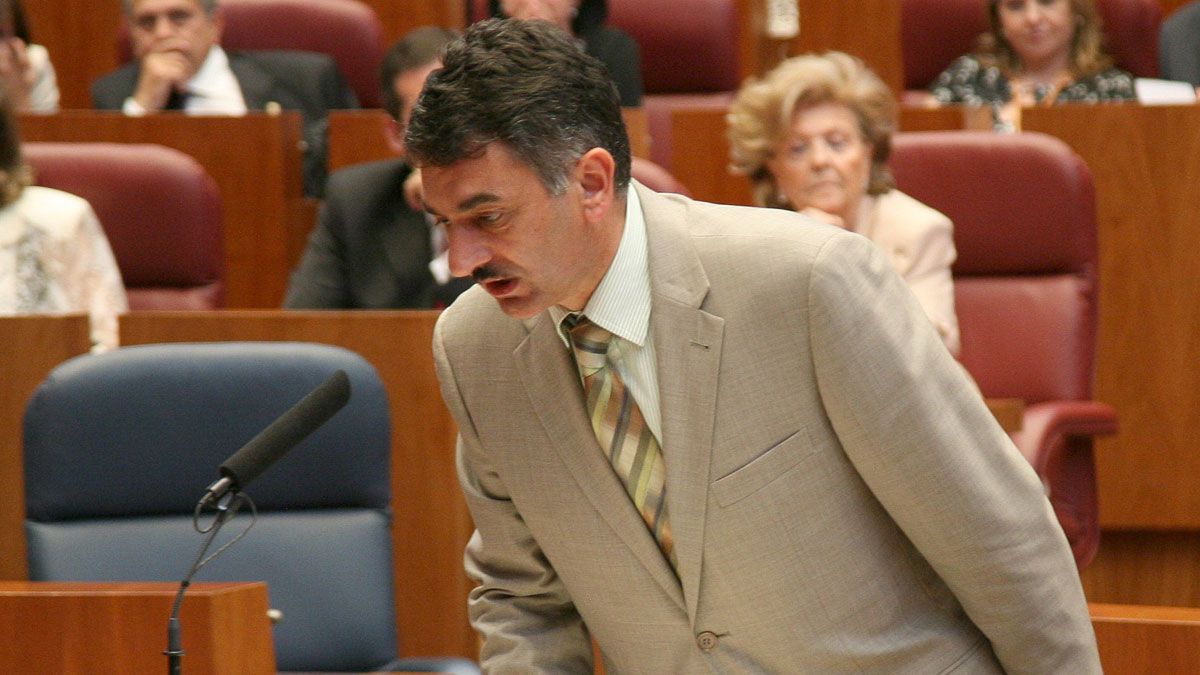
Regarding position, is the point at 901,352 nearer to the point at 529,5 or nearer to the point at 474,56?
the point at 474,56

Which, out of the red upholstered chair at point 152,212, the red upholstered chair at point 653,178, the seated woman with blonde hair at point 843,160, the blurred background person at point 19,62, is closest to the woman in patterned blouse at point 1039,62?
the seated woman with blonde hair at point 843,160

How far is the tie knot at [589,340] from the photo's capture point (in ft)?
3.89

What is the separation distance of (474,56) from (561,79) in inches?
2.4

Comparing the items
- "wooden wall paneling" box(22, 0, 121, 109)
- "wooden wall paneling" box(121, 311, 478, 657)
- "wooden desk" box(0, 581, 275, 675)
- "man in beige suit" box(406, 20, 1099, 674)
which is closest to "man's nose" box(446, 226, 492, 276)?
"man in beige suit" box(406, 20, 1099, 674)

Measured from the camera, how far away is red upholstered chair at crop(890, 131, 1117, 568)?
244 cm

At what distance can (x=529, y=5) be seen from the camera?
10.0 feet

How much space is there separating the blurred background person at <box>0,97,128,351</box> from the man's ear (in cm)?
161

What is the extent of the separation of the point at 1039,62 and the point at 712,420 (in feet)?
7.57

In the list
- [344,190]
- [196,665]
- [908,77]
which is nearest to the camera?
[196,665]

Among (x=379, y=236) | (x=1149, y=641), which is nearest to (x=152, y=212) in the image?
(x=379, y=236)

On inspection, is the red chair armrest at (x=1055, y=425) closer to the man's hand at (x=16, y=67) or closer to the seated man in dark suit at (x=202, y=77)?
the seated man in dark suit at (x=202, y=77)

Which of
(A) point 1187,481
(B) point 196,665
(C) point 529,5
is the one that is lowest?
(A) point 1187,481

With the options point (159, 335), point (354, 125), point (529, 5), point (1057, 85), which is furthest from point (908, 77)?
point (159, 335)

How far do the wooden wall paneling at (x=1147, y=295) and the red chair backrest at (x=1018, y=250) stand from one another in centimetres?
20
